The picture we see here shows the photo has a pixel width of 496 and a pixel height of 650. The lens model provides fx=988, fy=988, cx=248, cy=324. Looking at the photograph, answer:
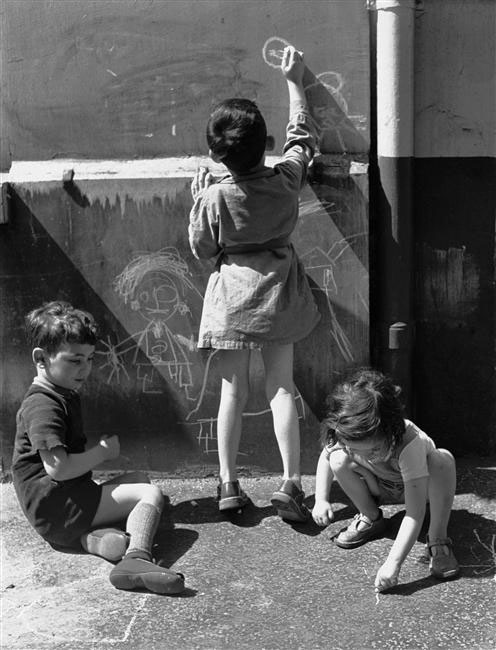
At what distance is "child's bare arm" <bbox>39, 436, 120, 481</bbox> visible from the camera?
151 inches

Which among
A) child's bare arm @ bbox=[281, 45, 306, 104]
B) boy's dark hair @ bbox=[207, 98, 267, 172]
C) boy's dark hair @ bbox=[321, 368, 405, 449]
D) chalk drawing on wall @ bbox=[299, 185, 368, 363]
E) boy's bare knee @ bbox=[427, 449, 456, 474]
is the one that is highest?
child's bare arm @ bbox=[281, 45, 306, 104]

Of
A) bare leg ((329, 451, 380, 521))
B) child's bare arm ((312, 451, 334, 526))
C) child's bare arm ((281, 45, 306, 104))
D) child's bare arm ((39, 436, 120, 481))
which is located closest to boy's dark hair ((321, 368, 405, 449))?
bare leg ((329, 451, 380, 521))

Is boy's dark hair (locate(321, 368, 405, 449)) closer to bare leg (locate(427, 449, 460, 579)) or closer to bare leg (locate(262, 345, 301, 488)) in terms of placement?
bare leg (locate(427, 449, 460, 579))

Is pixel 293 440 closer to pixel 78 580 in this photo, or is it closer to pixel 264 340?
pixel 264 340

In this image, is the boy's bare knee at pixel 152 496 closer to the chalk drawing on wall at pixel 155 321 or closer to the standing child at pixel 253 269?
the standing child at pixel 253 269

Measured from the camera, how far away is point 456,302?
14.8 feet

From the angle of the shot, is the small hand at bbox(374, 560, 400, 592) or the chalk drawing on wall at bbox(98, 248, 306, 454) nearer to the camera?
the small hand at bbox(374, 560, 400, 592)

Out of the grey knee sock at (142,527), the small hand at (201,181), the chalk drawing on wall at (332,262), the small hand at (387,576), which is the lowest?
the small hand at (387,576)

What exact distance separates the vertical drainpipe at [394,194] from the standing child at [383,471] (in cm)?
59

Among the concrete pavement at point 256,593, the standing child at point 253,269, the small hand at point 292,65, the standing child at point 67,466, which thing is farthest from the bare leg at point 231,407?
the small hand at point 292,65

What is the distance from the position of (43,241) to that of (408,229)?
1.64 meters

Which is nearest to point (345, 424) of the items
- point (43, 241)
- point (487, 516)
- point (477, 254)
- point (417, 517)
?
point (417, 517)

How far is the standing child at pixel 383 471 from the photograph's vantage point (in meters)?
3.58

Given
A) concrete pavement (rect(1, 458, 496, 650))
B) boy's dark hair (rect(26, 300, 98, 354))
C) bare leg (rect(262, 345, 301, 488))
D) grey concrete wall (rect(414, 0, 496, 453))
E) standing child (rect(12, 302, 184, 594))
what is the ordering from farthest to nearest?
1. grey concrete wall (rect(414, 0, 496, 453))
2. bare leg (rect(262, 345, 301, 488))
3. boy's dark hair (rect(26, 300, 98, 354))
4. standing child (rect(12, 302, 184, 594))
5. concrete pavement (rect(1, 458, 496, 650))
